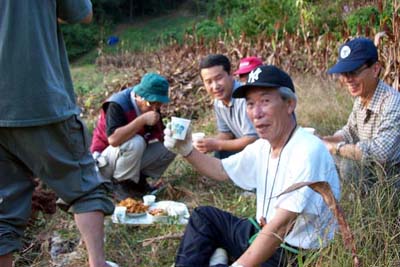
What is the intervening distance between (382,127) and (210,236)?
1198 mm

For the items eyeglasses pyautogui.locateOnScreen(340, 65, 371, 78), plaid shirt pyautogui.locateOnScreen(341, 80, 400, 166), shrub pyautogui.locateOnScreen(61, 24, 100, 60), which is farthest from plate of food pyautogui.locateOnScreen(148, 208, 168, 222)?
shrub pyautogui.locateOnScreen(61, 24, 100, 60)

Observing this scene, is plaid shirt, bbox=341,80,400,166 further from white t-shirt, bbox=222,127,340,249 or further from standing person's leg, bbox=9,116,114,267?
standing person's leg, bbox=9,116,114,267

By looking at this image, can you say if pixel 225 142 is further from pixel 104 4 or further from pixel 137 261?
pixel 104 4

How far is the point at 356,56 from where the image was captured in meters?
3.30

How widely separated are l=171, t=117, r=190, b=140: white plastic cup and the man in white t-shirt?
0.27m

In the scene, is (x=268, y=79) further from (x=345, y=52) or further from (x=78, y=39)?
(x=78, y=39)

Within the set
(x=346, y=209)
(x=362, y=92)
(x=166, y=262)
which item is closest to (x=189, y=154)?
(x=166, y=262)

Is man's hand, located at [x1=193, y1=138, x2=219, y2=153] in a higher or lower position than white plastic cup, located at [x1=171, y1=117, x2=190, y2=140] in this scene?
lower

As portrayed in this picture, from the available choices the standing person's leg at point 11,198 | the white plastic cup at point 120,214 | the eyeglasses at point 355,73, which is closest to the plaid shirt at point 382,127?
the eyeglasses at point 355,73

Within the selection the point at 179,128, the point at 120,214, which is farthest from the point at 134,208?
the point at 179,128

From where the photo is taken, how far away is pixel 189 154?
10.1 feet

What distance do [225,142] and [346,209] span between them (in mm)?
1653

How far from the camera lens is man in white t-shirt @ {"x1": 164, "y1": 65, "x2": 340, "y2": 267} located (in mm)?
2322

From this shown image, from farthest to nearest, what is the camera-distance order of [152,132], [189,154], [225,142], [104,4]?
1. [104,4]
2. [152,132]
3. [225,142]
4. [189,154]
